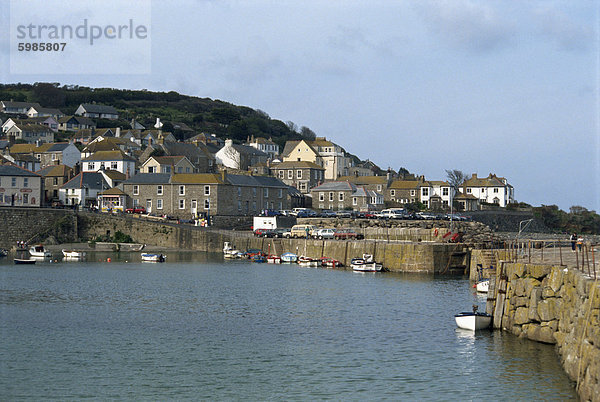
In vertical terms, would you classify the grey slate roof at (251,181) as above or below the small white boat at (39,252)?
above

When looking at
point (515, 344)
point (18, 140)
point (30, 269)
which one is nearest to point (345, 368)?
point (515, 344)

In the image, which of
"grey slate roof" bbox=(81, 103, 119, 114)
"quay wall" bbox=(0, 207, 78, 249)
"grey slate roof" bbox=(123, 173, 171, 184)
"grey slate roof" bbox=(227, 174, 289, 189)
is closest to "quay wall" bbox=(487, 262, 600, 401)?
"grey slate roof" bbox=(227, 174, 289, 189)

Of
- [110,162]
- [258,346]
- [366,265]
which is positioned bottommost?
[258,346]

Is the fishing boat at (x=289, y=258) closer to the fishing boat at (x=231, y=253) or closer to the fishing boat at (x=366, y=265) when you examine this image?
the fishing boat at (x=231, y=253)

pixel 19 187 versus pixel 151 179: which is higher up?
pixel 151 179

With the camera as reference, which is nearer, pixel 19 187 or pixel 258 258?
pixel 258 258

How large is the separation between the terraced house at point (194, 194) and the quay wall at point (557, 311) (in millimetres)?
58879

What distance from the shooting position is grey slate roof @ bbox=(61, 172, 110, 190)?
10131 cm

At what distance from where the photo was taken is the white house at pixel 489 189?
427ft

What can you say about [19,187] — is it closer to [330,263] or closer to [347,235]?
[347,235]

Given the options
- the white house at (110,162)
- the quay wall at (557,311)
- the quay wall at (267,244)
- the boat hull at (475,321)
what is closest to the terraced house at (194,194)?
the quay wall at (267,244)

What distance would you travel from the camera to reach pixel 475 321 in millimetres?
36281

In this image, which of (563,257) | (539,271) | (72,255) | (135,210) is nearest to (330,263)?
(72,255)

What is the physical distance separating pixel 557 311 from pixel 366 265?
36245 millimetres
